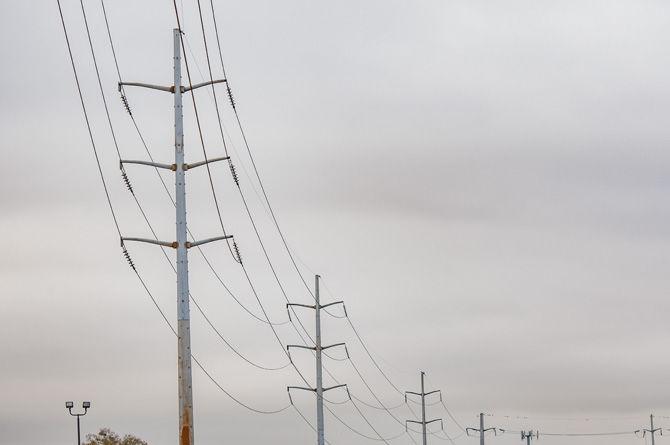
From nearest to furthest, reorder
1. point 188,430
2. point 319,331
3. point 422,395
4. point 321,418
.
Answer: point 188,430
point 321,418
point 319,331
point 422,395

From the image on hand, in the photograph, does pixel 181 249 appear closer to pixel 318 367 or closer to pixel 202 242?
pixel 202 242

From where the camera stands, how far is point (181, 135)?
5738 cm

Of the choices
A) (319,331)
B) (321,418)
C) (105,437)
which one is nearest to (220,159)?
(321,418)

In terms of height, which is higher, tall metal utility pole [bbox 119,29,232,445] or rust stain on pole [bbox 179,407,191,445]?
tall metal utility pole [bbox 119,29,232,445]

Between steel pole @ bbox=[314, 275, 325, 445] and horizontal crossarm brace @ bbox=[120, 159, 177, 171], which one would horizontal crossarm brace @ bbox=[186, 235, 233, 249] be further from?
steel pole @ bbox=[314, 275, 325, 445]

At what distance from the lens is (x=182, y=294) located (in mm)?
55500

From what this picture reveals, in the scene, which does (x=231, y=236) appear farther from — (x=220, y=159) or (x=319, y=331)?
(x=319, y=331)

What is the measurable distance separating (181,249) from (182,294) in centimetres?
148

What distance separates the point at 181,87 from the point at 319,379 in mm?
40193

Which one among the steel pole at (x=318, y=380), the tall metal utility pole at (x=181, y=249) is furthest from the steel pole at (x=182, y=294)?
the steel pole at (x=318, y=380)

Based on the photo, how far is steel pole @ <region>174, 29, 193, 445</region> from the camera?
54688mm

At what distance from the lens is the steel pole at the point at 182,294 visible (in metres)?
54.7

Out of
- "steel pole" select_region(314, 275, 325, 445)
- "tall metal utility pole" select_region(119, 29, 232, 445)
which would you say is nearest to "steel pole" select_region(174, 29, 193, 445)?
"tall metal utility pole" select_region(119, 29, 232, 445)

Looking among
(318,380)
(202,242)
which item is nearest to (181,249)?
(202,242)
